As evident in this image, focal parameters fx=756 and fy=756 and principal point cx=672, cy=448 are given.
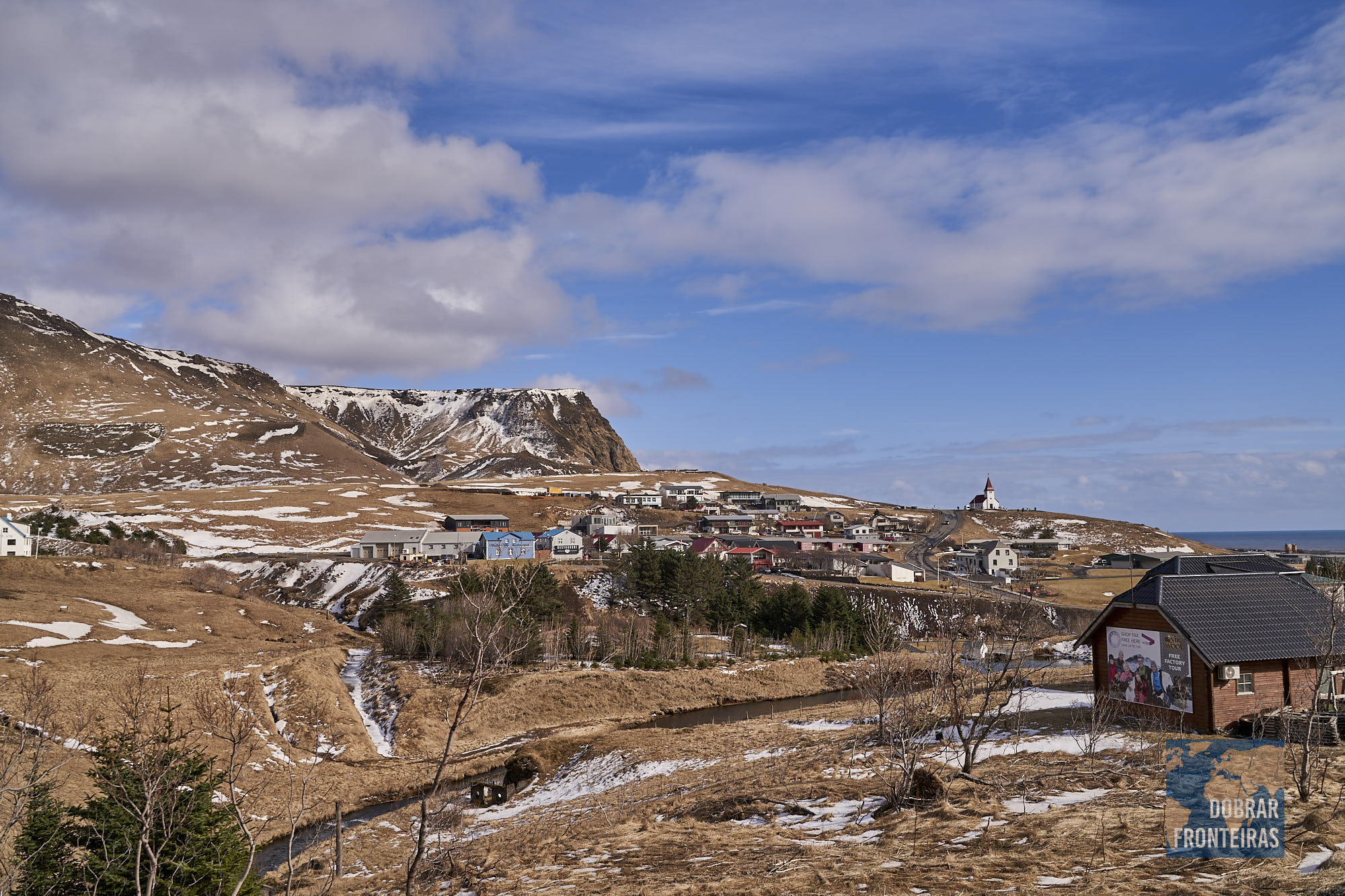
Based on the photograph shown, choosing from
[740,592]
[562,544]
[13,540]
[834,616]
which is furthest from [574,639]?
[13,540]

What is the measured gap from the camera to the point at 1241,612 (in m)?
26.2

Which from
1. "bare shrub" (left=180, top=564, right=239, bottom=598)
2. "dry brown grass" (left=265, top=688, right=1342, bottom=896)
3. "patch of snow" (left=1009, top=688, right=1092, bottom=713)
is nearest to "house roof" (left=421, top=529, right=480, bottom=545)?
"bare shrub" (left=180, top=564, right=239, bottom=598)

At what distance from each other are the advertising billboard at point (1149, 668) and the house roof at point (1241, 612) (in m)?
0.88

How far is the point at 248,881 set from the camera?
1547cm

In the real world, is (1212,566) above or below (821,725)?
above

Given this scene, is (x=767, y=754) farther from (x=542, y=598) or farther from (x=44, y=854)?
(x=542, y=598)

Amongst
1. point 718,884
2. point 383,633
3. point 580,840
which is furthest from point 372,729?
point 718,884

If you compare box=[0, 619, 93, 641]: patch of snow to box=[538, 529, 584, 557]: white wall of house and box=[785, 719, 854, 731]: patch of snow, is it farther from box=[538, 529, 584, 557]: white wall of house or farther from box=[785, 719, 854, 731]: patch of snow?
box=[538, 529, 584, 557]: white wall of house

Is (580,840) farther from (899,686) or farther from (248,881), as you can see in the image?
(899,686)

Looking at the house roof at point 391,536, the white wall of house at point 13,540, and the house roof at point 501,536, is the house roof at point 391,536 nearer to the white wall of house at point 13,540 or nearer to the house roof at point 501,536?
the house roof at point 501,536

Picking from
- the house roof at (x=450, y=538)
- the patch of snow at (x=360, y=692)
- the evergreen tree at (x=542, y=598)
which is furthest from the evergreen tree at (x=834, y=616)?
the house roof at (x=450, y=538)

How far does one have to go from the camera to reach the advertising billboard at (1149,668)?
2564 cm

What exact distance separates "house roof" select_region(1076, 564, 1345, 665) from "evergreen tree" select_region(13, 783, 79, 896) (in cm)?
3087

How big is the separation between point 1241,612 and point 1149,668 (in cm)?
354
